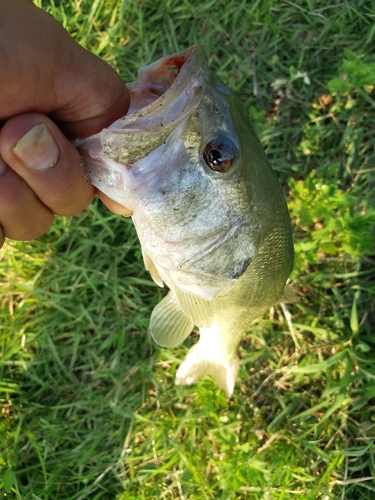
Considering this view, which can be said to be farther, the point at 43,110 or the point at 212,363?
the point at 212,363

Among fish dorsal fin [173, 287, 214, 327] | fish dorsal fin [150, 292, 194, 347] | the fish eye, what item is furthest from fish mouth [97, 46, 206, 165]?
fish dorsal fin [150, 292, 194, 347]

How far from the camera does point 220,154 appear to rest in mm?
1454

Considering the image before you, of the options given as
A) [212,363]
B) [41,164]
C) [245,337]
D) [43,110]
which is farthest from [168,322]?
[43,110]

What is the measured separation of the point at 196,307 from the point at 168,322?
0.52 meters

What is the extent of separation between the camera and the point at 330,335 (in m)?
2.76

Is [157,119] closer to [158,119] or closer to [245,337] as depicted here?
[158,119]

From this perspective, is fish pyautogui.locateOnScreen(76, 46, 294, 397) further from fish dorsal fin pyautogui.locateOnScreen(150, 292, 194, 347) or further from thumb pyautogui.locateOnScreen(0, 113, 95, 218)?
fish dorsal fin pyautogui.locateOnScreen(150, 292, 194, 347)

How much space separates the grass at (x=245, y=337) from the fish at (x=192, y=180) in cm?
106

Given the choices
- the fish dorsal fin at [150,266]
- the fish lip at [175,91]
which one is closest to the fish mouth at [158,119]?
the fish lip at [175,91]

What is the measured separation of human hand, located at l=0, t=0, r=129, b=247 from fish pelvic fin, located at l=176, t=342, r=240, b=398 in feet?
4.41

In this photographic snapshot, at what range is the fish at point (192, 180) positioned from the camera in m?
1.38

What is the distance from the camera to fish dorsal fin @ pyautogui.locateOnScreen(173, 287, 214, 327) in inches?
72.8

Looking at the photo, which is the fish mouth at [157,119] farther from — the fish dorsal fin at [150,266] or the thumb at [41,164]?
the fish dorsal fin at [150,266]

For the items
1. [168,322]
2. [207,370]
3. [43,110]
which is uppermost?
[43,110]
